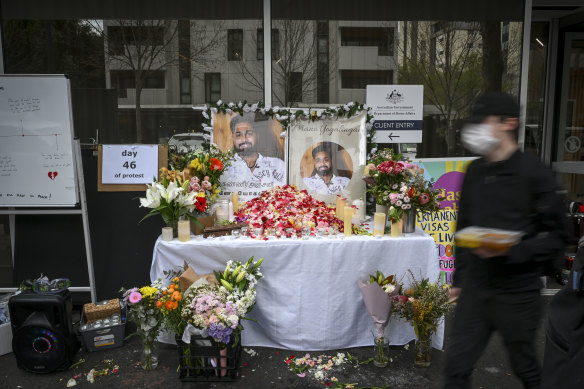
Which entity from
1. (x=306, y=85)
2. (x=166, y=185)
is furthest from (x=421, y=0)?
(x=166, y=185)

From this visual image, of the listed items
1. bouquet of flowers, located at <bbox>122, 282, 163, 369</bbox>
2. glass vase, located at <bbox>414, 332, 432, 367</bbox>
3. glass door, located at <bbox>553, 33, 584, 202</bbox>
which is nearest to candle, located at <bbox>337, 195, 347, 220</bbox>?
glass vase, located at <bbox>414, 332, 432, 367</bbox>

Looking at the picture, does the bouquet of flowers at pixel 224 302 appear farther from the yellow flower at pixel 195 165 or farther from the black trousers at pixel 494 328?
the black trousers at pixel 494 328

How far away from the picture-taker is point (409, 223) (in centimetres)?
361

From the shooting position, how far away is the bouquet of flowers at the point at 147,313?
123 inches

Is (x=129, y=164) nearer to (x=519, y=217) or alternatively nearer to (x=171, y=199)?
(x=171, y=199)

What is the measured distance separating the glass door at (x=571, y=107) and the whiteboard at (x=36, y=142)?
18.6 ft

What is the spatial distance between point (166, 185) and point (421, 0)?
120 inches

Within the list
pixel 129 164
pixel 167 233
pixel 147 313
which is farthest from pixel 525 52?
pixel 147 313

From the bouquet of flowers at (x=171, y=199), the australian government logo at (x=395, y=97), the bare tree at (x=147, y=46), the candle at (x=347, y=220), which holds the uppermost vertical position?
the bare tree at (x=147, y=46)

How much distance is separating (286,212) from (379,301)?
99 cm

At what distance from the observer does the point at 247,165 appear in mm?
4051

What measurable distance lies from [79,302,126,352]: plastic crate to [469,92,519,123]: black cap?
9.94ft

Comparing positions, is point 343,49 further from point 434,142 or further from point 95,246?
point 95,246

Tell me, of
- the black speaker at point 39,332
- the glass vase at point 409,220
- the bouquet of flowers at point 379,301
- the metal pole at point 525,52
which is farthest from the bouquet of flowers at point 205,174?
the metal pole at point 525,52
